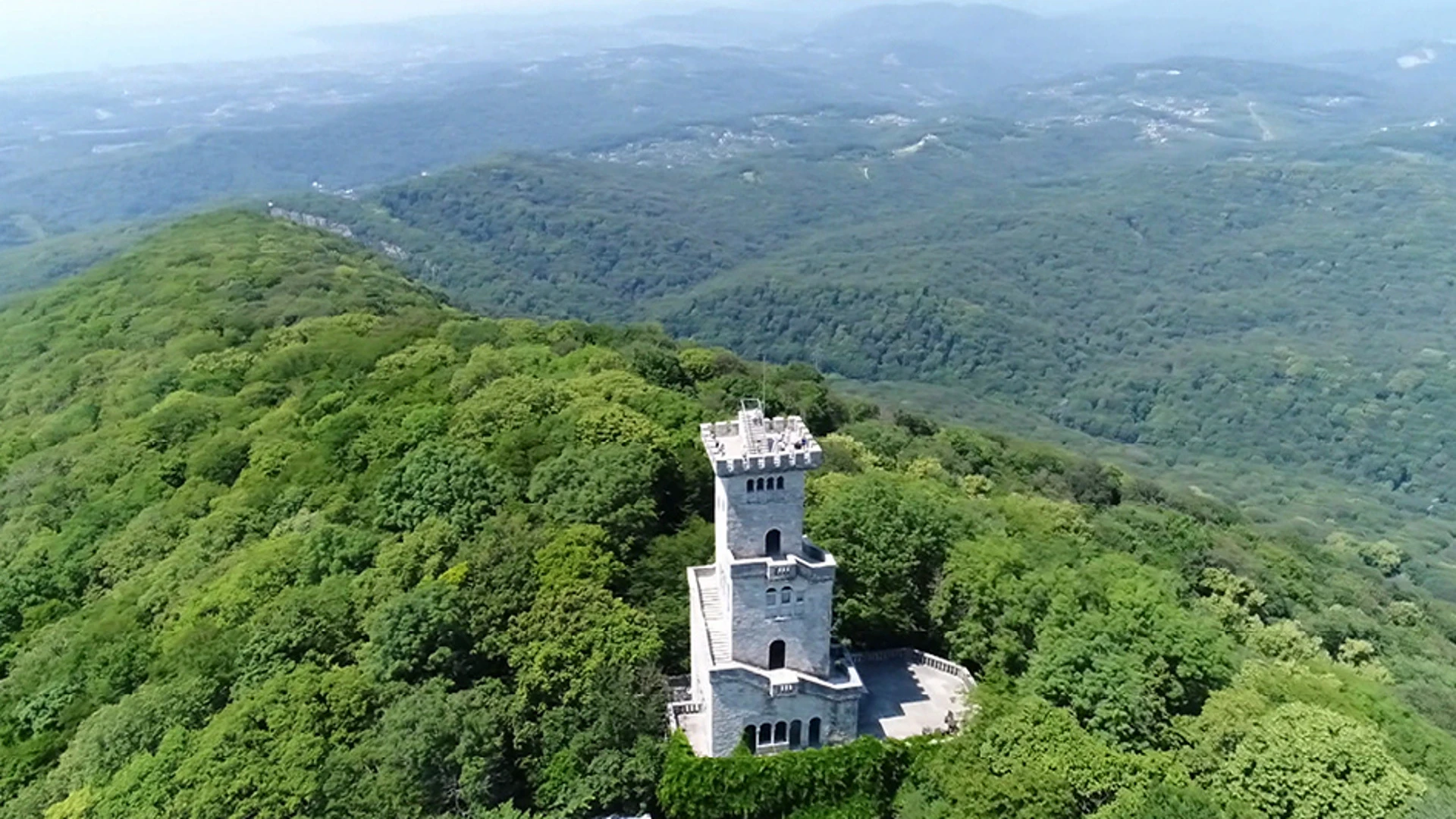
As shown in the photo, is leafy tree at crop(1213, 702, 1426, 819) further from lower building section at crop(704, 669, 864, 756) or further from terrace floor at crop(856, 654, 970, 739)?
lower building section at crop(704, 669, 864, 756)

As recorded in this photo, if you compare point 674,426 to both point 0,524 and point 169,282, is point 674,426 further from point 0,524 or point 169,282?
point 169,282

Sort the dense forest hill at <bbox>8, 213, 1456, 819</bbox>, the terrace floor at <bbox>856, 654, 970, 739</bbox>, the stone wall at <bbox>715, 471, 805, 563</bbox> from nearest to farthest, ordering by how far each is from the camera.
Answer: the dense forest hill at <bbox>8, 213, 1456, 819</bbox> → the stone wall at <bbox>715, 471, 805, 563</bbox> → the terrace floor at <bbox>856, 654, 970, 739</bbox>

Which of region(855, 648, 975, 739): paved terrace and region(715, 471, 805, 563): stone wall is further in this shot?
region(855, 648, 975, 739): paved terrace

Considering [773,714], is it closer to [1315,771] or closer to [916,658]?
[916,658]

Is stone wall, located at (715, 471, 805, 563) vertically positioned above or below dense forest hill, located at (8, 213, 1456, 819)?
above

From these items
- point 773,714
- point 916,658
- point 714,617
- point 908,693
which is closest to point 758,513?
point 714,617

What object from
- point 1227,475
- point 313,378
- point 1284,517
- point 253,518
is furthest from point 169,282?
point 1227,475

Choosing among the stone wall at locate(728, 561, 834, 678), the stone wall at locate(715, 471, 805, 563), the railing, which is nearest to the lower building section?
the stone wall at locate(728, 561, 834, 678)

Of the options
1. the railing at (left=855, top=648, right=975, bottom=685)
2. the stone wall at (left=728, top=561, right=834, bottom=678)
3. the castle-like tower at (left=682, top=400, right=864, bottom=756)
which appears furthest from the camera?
the railing at (left=855, top=648, right=975, bottom=685)
